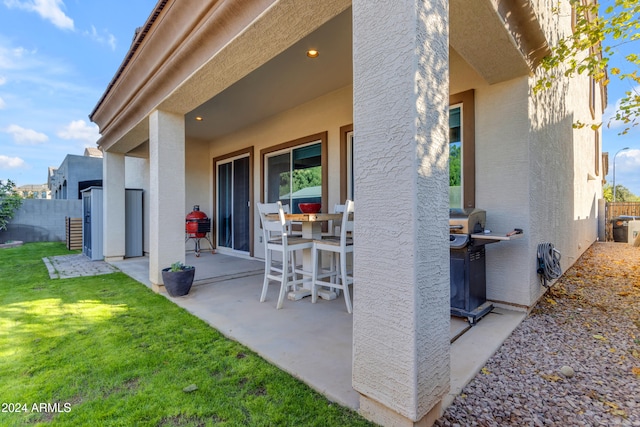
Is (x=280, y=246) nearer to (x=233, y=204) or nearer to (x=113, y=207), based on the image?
(x=233, y=204)

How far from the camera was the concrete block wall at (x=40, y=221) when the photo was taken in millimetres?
10009

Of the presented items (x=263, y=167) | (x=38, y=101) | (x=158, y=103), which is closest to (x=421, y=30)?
(x=158, y=103)

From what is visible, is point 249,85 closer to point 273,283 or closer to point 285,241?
point 285,241

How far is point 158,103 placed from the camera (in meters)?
3.91

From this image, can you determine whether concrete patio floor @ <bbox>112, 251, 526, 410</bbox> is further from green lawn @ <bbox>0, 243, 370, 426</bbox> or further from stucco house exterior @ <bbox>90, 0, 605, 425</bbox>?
stucco house exterior @ <bbox>90, 0, 605, 425</bbox>

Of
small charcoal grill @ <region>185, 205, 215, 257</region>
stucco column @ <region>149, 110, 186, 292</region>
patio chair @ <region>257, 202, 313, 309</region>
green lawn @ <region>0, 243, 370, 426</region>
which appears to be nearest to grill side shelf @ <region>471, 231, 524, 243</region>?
patio chair @ <region>257, 202, 313, 309</region>

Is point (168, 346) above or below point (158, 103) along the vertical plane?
below

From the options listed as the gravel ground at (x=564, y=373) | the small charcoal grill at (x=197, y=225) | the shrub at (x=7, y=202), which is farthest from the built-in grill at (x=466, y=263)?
the shrub at (x=7, y=202)

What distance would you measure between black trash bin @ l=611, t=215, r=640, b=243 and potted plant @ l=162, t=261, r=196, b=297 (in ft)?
41.2

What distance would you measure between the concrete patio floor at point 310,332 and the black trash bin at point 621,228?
32.9 feet

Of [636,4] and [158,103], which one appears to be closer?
[636,4]

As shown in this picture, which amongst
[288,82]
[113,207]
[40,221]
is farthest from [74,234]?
[288,82]

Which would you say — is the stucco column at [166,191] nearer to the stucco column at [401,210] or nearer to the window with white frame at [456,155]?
the stucco column at [401,210]

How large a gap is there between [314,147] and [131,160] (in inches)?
A: 246
